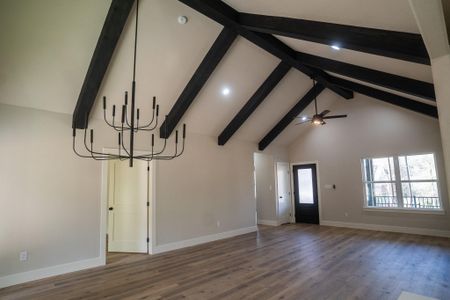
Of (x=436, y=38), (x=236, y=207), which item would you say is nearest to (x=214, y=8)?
(x=436, y=38)

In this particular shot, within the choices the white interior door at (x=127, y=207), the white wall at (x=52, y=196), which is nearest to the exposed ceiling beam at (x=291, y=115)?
the white wall at (x=52, y=196)

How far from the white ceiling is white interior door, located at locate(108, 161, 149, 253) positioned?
1.63 m

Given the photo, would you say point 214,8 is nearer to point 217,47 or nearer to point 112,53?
point 217,47

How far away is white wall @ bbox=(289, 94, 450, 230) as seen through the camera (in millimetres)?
6578

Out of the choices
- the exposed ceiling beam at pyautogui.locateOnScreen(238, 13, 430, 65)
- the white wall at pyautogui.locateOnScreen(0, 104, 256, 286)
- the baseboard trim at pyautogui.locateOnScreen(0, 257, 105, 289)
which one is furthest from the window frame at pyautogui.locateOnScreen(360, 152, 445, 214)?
the baseboard trim at pyautogui.locateOnScreen(0, 257, 105, 289)

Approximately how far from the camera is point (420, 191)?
671 centimetres

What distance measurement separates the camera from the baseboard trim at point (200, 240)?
552 cm

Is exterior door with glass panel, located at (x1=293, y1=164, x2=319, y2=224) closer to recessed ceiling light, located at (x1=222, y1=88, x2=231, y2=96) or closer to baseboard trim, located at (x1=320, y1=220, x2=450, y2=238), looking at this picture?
baseboard trim, located at (x1=320, y1=220, x2=450, y2=238)

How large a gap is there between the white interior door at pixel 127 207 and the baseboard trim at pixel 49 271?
919 millimetres

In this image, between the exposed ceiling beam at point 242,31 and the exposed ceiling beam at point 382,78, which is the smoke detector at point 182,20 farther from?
the exposed ceiling beam at point 382,78

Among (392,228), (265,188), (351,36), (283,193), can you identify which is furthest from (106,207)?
(392,228)

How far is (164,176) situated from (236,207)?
255 centimetres

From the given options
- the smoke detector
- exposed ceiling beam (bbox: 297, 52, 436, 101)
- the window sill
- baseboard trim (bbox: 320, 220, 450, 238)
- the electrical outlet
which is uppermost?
the smoke detector

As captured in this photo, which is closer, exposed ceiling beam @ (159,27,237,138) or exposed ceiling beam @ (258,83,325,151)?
exposed ceiling beam @ (159,27,237,138)
